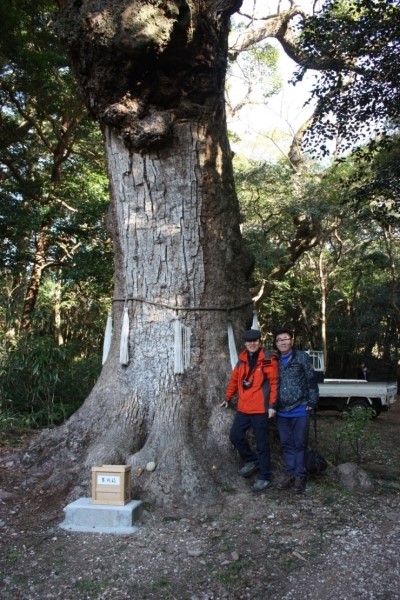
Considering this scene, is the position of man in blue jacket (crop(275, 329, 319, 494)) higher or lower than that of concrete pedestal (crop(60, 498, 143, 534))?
higher

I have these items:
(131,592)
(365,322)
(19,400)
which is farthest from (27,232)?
(365,322)

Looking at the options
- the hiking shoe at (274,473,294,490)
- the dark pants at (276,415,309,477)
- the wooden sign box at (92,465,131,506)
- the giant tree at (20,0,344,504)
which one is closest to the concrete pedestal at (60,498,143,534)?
the wooden sign box at (92,465,131,506)

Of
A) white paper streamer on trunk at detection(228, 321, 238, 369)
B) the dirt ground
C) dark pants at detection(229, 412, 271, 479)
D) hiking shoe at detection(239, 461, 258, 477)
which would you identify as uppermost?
white paper streamer on trunk at detection(228, 321, 238, 369)

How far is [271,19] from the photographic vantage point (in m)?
14.8

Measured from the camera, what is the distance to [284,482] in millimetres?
4699

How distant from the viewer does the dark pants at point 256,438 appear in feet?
15.3

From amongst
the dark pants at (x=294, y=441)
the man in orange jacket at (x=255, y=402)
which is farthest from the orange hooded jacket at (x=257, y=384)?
the dark pants at (x=294, y=441)

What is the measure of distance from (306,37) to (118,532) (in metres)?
7.11

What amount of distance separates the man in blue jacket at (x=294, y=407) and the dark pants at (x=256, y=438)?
19cm

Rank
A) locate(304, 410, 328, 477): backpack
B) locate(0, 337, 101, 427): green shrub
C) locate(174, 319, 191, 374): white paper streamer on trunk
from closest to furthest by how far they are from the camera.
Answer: locate(304, 410, 328, 477): backpack, locate(174, 319, 191, 374): white paper streamer on trunk, locate(0, 337, 101, 427): green shrub

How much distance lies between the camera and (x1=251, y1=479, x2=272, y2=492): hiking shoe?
15.1 ft

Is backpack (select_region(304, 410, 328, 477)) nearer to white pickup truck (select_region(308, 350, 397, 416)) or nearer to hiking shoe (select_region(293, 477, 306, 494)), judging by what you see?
hiking shoe (select_region(293, 477, 306, 494))

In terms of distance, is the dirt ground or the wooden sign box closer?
the dirt ground

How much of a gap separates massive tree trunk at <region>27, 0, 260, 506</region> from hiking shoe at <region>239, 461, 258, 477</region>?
10 centimetres
